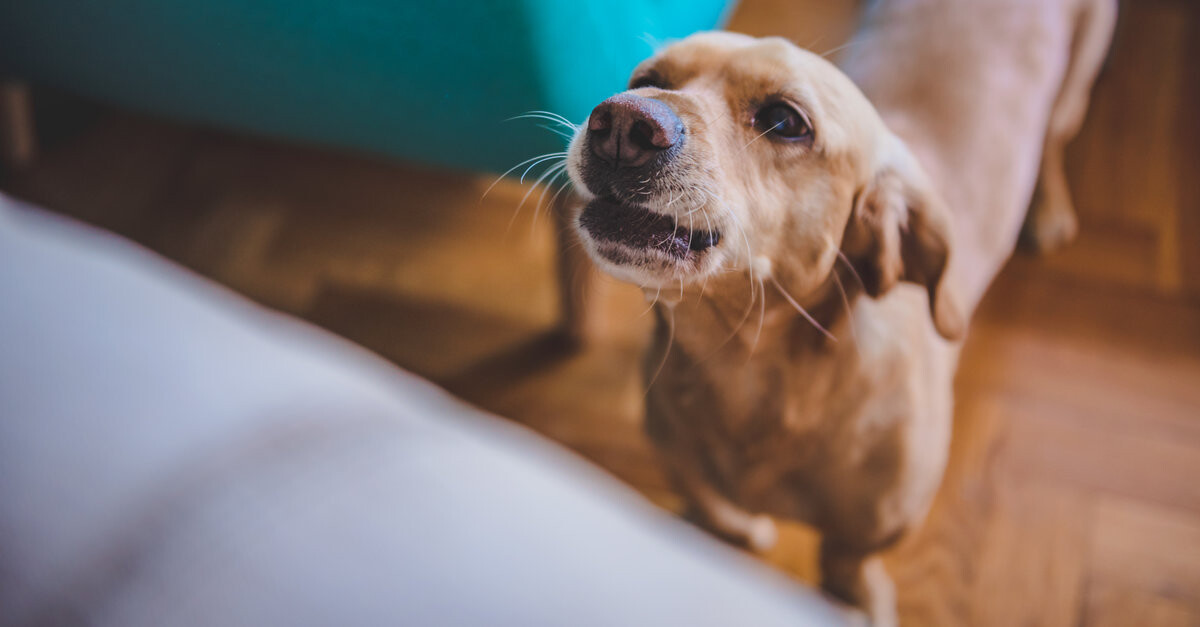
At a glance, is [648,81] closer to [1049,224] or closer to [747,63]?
[747,63]

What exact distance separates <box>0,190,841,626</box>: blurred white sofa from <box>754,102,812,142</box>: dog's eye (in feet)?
0.68

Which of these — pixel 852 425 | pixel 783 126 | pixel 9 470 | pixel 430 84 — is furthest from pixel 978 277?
pixel 9 470

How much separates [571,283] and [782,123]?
0.50 m

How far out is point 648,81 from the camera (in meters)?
0.40

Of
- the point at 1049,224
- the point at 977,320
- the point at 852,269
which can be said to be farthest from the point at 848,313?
the point at 1049,224

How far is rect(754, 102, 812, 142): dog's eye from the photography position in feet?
1.25

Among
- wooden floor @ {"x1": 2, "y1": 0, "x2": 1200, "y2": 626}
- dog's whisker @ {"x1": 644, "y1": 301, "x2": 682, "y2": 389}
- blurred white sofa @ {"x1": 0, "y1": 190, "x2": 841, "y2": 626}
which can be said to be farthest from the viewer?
wooden floor @ {"x1": 2, "y1": 0, "x2": 1200, "y2": 626}

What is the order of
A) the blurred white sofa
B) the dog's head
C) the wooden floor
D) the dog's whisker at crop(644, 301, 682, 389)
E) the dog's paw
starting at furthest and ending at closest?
the dog's paw
the wooden floor
the dog's whisker at crop(644, 301, 682, 389)
the dog's head
the blurred white sofa

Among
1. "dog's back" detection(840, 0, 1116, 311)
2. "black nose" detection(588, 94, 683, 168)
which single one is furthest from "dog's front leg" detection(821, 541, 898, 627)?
"black nose" detection(588, 94, 683, 168)

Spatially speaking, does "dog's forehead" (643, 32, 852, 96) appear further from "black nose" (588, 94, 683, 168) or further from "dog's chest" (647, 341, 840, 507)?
"dog's chest" (647, 341, 840, 507)

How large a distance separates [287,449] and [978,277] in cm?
54

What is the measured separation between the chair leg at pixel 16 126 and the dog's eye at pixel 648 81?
37.6 inches

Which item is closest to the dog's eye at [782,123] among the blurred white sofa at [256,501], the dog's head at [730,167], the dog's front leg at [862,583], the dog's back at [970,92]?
the dog's head at [730,167]

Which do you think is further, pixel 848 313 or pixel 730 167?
pixel 848 313
